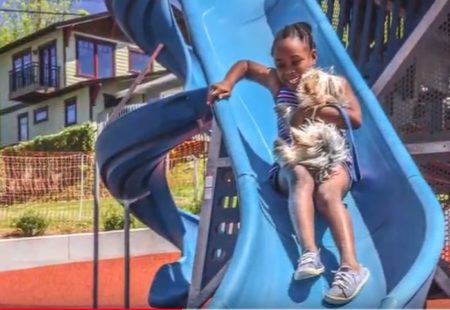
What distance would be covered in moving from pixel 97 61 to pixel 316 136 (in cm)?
3133

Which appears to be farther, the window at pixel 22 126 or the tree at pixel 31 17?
the tree at pixel 31 17

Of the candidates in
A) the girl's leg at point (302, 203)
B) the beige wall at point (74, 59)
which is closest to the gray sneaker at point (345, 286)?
the girl's leg at point (302, 203)

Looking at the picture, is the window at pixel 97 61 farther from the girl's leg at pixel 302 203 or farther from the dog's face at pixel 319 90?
the girl's leg at pixel 302 203

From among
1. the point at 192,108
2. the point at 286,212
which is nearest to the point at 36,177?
the point at 192,108

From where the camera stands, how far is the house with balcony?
105 ft

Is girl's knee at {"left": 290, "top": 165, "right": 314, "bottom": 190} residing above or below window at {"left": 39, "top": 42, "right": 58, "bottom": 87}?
below

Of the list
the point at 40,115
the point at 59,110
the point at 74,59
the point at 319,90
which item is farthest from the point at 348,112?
the point at 40,115

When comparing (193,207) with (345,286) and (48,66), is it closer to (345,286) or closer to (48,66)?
(345,286)

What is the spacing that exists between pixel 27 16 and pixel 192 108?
4225cm

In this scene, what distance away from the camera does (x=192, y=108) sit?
5.93 metres

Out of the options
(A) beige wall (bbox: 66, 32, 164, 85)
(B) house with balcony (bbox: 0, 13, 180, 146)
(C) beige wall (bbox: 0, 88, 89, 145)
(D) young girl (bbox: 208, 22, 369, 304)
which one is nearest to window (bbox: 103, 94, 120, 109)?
(B) house with balcony (bbox: 0, 13, 180, 146)

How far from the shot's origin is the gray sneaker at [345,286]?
13.2 feet

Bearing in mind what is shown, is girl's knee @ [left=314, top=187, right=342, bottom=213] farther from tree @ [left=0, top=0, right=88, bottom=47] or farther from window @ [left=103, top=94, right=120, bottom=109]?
tree @ [left=0, top=0, right=88, bottom=47]

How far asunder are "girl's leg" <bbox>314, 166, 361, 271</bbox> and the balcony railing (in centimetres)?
3043
